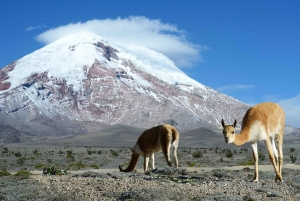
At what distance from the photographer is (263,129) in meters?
13.5

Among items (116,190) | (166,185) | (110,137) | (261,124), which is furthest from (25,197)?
(110,137)

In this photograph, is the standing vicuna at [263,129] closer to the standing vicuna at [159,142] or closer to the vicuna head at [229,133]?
the vicuna head at [229,133]

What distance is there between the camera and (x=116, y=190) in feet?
41.3

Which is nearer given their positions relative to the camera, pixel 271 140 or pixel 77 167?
pixel 271 140

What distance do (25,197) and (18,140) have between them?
138m

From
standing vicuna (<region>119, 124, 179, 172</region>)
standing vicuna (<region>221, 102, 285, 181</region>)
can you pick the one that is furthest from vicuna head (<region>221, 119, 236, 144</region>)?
standing vicuna (<region>119, 124, 179, 172</region>)

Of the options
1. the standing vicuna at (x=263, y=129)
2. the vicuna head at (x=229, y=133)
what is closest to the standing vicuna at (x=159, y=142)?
the standing vicuna at (x=263, y=129)

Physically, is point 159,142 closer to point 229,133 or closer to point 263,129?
point 263,129

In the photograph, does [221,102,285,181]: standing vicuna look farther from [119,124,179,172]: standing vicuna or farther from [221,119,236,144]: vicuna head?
Result: [119,124,179,172]: standing vicuna

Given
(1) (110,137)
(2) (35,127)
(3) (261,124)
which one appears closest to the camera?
(3) (261,124)

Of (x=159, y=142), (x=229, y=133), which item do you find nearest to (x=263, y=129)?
(x=229, y=133)

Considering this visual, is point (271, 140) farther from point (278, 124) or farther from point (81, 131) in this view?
point (81, 131)

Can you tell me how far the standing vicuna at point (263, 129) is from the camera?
1321 centimetres

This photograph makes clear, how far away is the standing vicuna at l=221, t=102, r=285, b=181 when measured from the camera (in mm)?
13210
